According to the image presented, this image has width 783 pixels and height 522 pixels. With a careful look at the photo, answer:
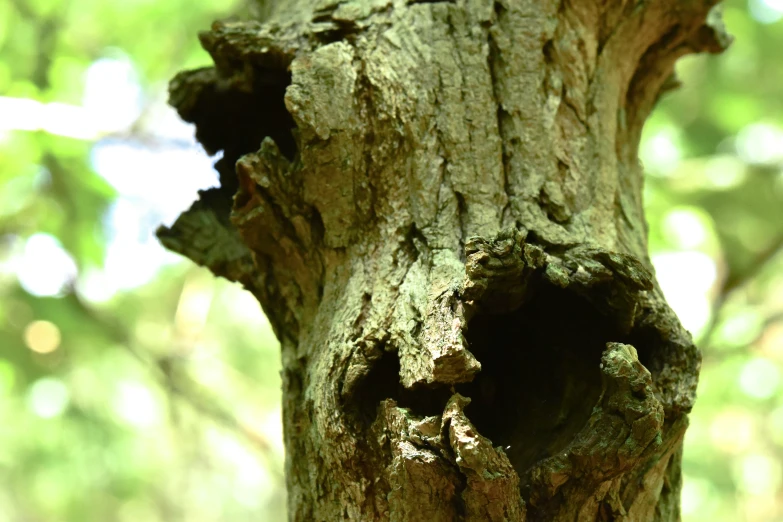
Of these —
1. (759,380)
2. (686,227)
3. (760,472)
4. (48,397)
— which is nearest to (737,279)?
(686,227)

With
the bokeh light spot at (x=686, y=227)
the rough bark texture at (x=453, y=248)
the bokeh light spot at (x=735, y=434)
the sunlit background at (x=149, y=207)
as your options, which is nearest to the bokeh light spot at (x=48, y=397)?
the sunlit background at (x=149, y=207)

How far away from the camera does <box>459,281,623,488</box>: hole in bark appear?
1159 millimetres

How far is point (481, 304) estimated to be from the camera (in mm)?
1119

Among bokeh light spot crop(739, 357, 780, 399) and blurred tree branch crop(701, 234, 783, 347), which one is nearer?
blurred tree branch crop(701, 234, 783, 347)

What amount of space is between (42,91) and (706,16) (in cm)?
293

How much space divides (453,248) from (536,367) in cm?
24

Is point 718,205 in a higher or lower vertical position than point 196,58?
lower

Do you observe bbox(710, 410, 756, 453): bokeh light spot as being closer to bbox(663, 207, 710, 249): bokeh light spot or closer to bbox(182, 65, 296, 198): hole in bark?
bbox(663, 207, 710, 249): bokeh light spot

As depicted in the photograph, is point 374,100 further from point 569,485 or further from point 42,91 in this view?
point 42,91

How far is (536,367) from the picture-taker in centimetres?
123

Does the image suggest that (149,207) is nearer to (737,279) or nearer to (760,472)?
(737,279)

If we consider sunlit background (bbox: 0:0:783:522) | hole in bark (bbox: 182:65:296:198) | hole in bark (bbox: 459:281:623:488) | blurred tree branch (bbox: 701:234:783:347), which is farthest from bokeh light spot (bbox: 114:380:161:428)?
hole in bark (bbox: 459:281:623:488)

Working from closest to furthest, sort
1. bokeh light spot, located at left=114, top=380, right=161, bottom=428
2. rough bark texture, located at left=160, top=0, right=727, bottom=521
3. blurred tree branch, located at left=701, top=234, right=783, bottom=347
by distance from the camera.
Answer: rough bark texture, located at left=160, top=0, right=727, bottom=521
blurred tree branch, located at left=701, top=234, right=783, bottom=347
bokeh light spot, located at left=114, top=380, right=161, bottom=428

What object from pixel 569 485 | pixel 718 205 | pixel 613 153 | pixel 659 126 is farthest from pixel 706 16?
pixel 659 126
